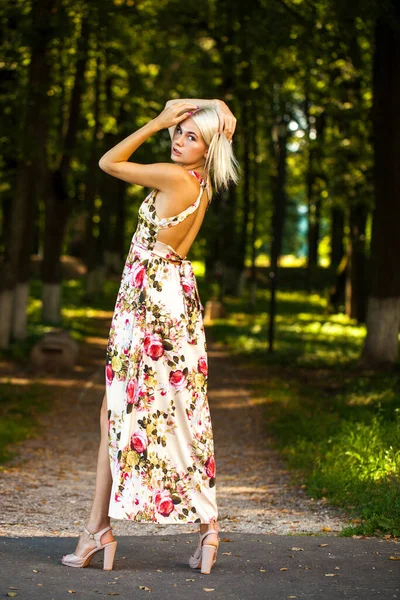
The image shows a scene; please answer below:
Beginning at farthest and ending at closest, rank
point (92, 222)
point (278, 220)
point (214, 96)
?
point (92, 222), point (214, 96), point (278, 220)

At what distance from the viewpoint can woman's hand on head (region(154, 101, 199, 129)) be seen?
Answer: 5395 mm

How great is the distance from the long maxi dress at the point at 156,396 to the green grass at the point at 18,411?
471cm

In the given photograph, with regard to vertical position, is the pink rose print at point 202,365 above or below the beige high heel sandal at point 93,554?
above

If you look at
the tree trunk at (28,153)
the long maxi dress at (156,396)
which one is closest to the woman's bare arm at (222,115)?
the long maxi dress at (156,396)

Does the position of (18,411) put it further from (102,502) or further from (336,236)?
(336,236)

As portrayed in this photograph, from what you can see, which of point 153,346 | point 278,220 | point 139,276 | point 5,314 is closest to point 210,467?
point 153,346

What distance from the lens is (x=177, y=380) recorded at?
5.47m

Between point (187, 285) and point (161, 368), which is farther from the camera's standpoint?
point (187, 285)

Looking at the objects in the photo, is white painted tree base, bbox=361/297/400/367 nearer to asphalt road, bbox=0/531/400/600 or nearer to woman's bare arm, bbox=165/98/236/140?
asphalt road, bbox=0/531/400/600

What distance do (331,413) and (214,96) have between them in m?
14.2

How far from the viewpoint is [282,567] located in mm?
5422

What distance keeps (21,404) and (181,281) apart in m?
8.62

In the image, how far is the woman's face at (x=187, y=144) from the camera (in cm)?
548

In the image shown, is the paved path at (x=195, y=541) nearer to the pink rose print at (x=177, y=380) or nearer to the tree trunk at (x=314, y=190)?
the pink rose print at (x=177, y=380)
